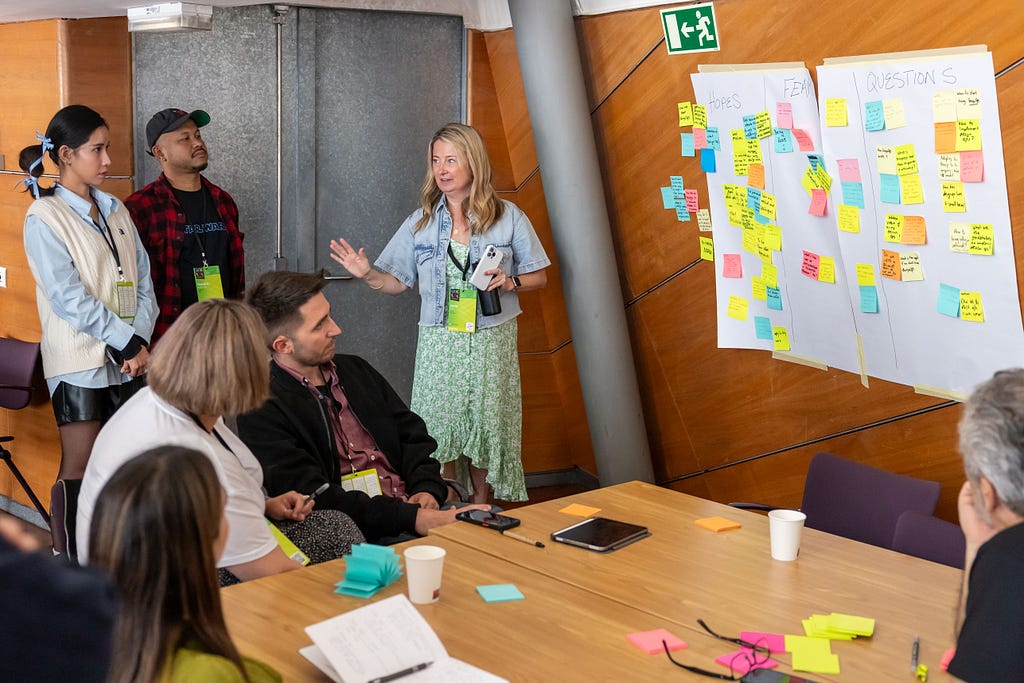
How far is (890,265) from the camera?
3.98 meters

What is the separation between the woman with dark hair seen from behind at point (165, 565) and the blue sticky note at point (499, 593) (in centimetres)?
86

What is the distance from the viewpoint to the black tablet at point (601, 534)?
281 cm

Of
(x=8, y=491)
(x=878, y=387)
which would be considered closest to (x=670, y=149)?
(x=878, y=387)

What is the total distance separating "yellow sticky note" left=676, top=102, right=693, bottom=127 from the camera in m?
4.81

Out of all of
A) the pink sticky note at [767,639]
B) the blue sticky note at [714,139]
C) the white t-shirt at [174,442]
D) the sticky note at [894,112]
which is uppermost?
the blue sticky note at [714,139]

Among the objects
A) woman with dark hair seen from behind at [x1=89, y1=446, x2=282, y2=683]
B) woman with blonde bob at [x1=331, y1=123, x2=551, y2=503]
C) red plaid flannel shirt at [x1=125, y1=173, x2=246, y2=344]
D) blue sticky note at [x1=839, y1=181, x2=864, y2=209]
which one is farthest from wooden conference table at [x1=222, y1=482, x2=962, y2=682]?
red plaid flannel shirt at [x1=125, y1=173, x2=246, y2=344]

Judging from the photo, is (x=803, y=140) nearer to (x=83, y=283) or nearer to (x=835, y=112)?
(x=835, y=112)

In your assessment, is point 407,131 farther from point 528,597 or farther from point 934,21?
point 528,597

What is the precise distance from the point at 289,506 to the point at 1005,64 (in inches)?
99.8

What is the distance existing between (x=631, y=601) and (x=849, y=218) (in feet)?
7.15

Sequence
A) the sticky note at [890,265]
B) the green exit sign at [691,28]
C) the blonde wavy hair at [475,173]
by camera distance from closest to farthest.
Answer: the sticky note at [890,265] → the green exit sign at [691,28] → the blonde wavy hair at [475,173]

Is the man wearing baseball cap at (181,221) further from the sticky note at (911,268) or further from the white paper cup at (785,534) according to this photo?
the white paper cup at (785,534)

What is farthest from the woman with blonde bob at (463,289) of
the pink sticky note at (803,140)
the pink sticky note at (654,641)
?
the pink sticky note at (654,641)

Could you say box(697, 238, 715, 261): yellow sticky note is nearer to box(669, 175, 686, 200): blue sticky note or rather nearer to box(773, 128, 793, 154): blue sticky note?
box(669, 175, 686, 200): blue sticky note
